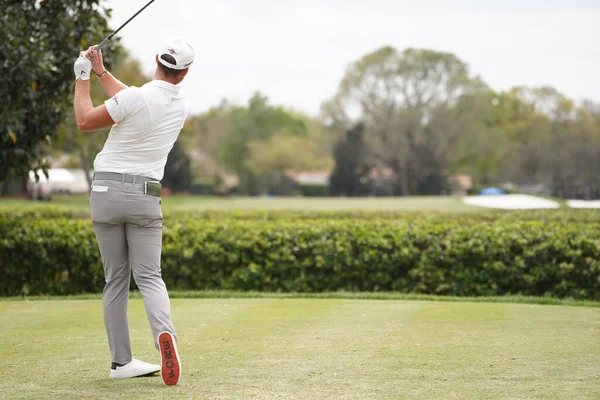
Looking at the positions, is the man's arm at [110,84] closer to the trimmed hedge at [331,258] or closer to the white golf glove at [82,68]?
the white golf glove at [82,68]

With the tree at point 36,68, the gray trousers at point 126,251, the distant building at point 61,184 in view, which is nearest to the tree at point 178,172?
the distant building at point 61,184

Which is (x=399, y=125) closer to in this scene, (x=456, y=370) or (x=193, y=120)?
(x=193, y=120)

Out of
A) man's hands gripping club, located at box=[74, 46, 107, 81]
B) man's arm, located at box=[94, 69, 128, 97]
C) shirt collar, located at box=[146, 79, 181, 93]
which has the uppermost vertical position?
man's hands gripping club, located at box=[74, 46, 107, 81]

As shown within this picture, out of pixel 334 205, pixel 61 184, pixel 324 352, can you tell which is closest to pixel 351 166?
pixel 61 184

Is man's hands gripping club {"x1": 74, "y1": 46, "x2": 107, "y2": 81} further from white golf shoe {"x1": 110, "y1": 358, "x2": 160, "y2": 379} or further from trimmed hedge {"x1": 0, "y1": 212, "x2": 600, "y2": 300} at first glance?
trimmed hedge {"x1": 0, "y1": 212, "x2": 600, "y2": 300}

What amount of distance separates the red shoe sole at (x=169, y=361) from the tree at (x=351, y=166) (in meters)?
73.9

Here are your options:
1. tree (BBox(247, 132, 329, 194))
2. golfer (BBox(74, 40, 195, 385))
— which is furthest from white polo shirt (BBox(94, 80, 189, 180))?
tree (BBox(247, 132, 329, 194))

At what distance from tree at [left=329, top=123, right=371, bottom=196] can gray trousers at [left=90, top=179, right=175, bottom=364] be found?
7353 centimetres

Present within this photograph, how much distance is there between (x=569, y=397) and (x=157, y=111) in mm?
2699

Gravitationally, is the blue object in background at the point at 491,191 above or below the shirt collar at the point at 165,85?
below

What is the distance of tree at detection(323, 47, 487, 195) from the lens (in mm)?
83000

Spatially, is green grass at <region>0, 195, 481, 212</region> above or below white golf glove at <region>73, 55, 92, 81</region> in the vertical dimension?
below

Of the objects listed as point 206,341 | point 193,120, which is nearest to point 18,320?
point 206,341

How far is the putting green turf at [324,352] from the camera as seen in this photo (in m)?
4.64
